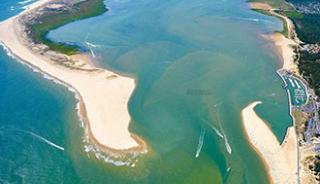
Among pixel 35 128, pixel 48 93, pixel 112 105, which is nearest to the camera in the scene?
pixel 35 128

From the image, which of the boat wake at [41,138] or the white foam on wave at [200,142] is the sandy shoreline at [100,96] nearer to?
the boat wake at [41,138]

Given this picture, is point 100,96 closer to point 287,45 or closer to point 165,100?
point 165,100

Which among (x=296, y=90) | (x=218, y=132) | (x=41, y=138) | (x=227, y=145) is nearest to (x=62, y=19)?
(x=41, y=138)

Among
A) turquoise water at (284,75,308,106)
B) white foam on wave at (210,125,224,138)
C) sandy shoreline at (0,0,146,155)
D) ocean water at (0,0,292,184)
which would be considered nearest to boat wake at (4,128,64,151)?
ocean water at (0,0,292,184)

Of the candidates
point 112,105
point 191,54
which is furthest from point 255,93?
point 112,105

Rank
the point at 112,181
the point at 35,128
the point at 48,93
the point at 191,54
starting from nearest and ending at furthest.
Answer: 1. the point at 112,181
2. the point at 35,128
3. the point at 48,93
4. the point at 191,54

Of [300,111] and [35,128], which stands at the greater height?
[35,128]

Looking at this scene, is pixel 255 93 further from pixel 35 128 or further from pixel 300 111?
pixel 35 128
